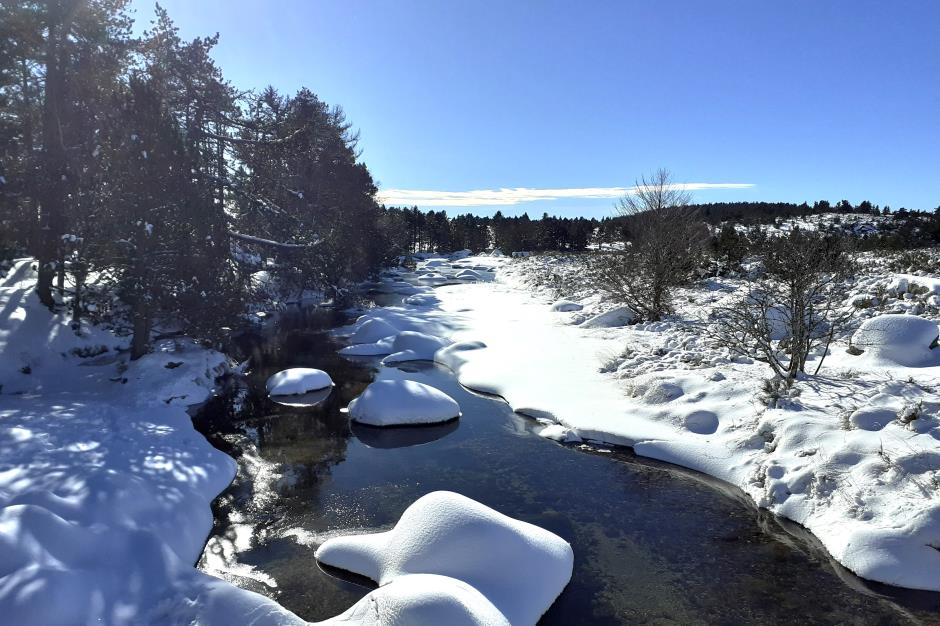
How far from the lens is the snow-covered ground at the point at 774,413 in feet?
25.4

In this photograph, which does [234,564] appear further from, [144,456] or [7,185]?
[7,185]

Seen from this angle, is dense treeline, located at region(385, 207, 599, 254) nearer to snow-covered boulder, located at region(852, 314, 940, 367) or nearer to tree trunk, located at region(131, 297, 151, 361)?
tree trunk, located at region(131, 297, 151, 361)

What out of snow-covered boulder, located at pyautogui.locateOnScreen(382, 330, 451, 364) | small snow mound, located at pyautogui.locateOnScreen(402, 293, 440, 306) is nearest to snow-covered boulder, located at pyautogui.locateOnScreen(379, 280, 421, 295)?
small snow mound, located at pyautogui.locateOnScreen(402, 293, 440, 306)

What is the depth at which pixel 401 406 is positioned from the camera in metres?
13.5

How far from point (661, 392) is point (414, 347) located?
10787 mm

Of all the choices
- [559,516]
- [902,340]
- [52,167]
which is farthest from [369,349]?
[902,340]

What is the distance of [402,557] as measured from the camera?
719 centimetres

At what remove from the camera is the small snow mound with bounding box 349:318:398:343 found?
23.5 m

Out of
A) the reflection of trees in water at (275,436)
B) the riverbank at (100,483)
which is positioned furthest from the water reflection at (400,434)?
the riverbank at (100,483)

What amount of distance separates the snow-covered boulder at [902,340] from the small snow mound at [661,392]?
4.80 m

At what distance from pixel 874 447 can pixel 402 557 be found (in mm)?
7827

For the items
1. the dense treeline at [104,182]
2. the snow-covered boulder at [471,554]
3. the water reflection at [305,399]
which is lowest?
the water reflection at [305,399]

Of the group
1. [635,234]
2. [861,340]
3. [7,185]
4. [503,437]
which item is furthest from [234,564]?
[635,234]

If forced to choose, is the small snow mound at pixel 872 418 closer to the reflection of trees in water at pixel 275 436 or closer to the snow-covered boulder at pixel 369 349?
the reflection of trees in water at pixel 275 436
